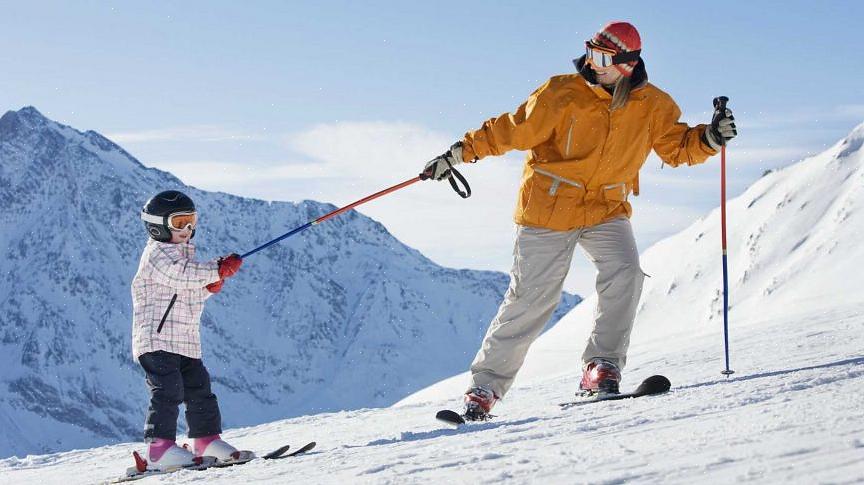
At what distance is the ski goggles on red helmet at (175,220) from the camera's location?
4.81m

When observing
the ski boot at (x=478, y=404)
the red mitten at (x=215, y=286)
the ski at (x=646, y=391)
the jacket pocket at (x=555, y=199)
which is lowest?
the ski boot at (x=478, y=404)

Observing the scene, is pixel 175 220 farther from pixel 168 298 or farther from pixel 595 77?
pixel 595 77

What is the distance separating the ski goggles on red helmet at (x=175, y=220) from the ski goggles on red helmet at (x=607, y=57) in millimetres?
2031

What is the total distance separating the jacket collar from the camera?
4965mm

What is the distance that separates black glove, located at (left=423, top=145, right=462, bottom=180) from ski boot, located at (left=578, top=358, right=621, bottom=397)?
1.19 metres

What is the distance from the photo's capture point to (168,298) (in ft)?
15.7

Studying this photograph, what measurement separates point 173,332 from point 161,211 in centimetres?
56

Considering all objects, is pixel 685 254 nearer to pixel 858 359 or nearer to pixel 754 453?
pixel 858 359

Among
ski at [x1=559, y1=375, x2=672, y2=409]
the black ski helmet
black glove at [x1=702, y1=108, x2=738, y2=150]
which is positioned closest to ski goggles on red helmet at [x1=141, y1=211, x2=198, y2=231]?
the black ski helmet

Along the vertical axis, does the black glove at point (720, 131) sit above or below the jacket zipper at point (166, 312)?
above

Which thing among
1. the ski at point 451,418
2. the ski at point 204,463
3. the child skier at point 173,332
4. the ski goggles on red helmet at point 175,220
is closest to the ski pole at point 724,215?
the ski at point 451,418

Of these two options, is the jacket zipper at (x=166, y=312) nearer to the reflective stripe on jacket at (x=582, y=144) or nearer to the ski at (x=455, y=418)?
the ski at (x=455, y=418)

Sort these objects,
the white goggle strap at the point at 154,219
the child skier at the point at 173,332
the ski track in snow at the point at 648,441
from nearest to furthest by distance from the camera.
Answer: the ski track in snow at the point at 648,441, the child skier at the point at 173,332, the white goggle strap at the point at 154,219

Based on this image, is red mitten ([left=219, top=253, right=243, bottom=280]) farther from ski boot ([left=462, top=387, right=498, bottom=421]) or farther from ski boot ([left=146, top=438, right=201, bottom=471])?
ski boot ([left=462, top=387, right=498, bottom=421])
